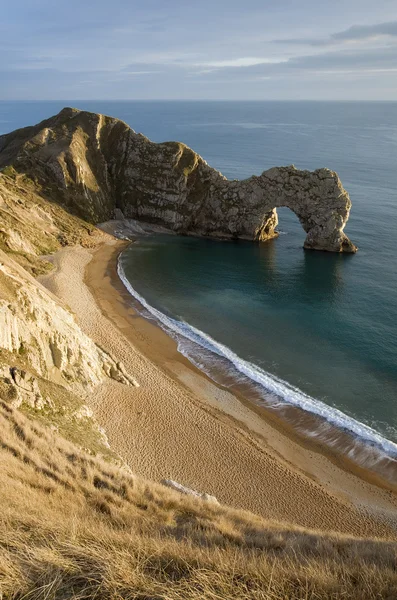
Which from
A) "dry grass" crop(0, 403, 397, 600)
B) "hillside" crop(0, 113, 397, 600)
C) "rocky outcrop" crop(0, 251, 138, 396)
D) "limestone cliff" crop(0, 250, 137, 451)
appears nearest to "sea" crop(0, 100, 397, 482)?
"hillside" crop(0, 113, 397, 600)

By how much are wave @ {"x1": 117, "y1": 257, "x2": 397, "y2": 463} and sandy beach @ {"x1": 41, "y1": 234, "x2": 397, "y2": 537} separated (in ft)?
7.84

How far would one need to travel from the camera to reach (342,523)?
22.0m

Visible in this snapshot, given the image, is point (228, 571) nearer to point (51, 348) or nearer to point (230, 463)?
point (230, 463)

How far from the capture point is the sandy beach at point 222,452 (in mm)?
22531

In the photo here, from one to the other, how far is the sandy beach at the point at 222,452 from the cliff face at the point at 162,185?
38.3m

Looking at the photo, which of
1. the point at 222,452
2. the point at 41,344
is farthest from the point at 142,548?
the point at 41,344

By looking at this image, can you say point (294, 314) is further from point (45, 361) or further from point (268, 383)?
point (45, 361)

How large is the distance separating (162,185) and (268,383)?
48388mm

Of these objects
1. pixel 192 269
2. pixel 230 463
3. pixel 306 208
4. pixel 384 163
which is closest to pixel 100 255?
pixel 192 269

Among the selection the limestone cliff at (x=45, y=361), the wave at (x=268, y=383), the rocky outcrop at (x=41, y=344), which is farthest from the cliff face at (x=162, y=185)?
the limestone cliff at (x=45, y=361)

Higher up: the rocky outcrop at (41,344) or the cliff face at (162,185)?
the cliff face at (162,185)

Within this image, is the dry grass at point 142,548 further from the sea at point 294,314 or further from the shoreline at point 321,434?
the sea at point 294,314

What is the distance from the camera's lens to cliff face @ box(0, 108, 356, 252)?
6544 cm

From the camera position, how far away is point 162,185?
7269 cm
